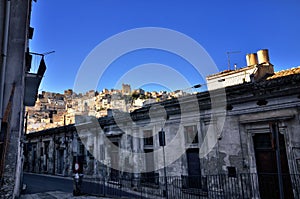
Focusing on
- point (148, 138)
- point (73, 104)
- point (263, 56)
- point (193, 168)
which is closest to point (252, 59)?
point (263, 56)

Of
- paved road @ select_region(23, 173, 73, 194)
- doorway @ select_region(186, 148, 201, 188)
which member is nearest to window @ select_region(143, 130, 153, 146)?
doorway @ select_region(186, 148, 201, 188)

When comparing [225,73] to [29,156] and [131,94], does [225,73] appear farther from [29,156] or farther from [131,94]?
[29,156]

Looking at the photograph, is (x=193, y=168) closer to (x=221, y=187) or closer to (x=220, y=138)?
(x=221, y=187)

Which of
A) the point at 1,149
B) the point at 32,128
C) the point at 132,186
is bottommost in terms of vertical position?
the point at 132,186

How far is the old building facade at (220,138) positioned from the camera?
23.9ft

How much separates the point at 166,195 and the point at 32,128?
29.5 m

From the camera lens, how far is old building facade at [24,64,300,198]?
23.9 feet

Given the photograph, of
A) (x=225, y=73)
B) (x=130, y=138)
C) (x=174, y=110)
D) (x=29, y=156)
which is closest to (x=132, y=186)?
(x=130, y=138)

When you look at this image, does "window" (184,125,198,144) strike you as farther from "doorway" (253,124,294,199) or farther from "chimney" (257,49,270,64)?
"chimney" (257,49,270,64)

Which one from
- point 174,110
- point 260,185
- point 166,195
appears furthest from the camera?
point 174,110

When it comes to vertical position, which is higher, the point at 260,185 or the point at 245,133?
the point at 245,133

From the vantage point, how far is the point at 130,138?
12.9m

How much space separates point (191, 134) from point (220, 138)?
5.08ft

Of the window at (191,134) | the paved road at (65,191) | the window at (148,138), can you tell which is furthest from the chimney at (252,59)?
the paved road at (65,191)
